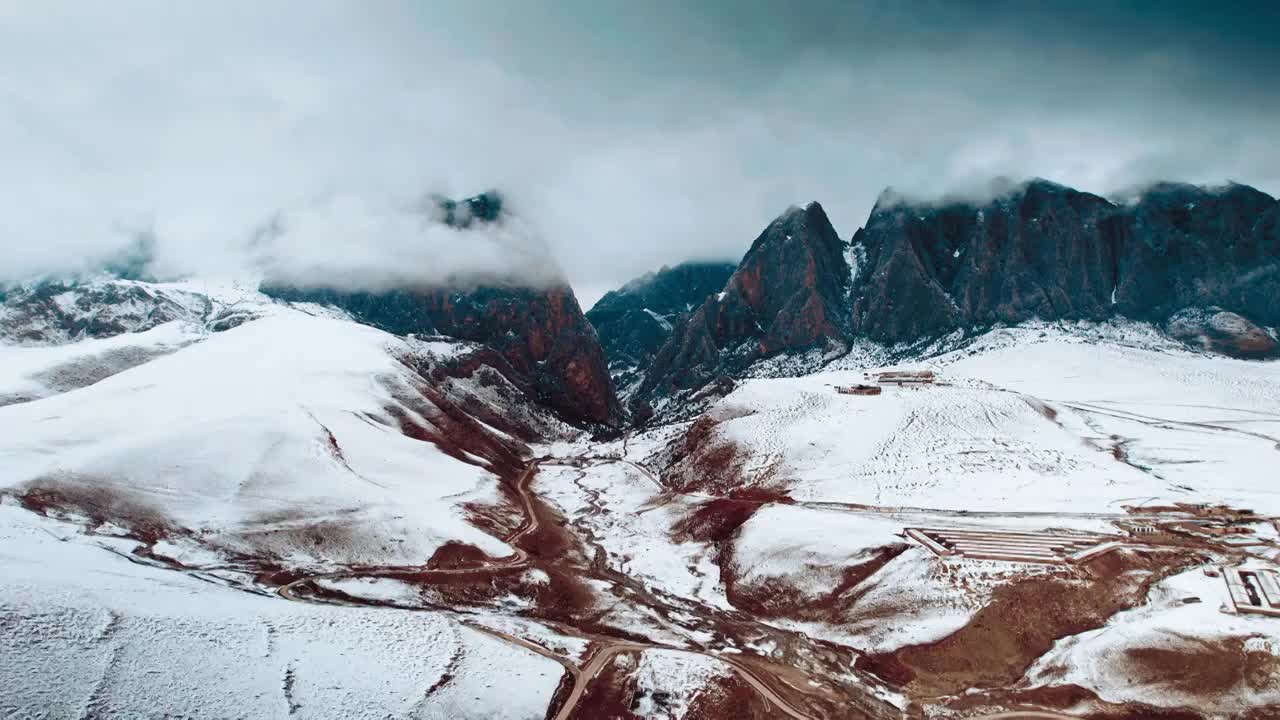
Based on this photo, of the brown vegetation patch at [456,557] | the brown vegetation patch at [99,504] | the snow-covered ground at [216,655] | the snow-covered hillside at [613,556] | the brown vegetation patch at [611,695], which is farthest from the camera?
the brown vegetation patch at [456,557]

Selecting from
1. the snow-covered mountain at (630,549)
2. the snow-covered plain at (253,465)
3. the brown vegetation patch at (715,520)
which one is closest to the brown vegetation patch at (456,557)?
the snow-covered mountain at (630,549)

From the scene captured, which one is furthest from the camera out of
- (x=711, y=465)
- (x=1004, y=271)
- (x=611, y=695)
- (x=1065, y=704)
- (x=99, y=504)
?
(x=1004, y=271)

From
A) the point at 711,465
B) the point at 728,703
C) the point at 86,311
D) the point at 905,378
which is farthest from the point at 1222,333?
the point at 86,311

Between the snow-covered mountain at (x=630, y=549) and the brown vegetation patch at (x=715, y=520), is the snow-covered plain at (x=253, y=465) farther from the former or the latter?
the brown vegetation patch at (x=715, y=520)

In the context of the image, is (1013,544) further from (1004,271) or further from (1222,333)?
(1004,271)

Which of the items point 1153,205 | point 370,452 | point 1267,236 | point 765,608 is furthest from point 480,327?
point 1267,236

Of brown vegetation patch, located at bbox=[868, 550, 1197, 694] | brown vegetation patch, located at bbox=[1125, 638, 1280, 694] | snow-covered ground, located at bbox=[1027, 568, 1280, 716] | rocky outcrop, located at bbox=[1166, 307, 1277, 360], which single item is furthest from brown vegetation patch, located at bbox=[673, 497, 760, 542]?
rocky outcrop, located at bbox=[1166, 307, 1277, 360]
